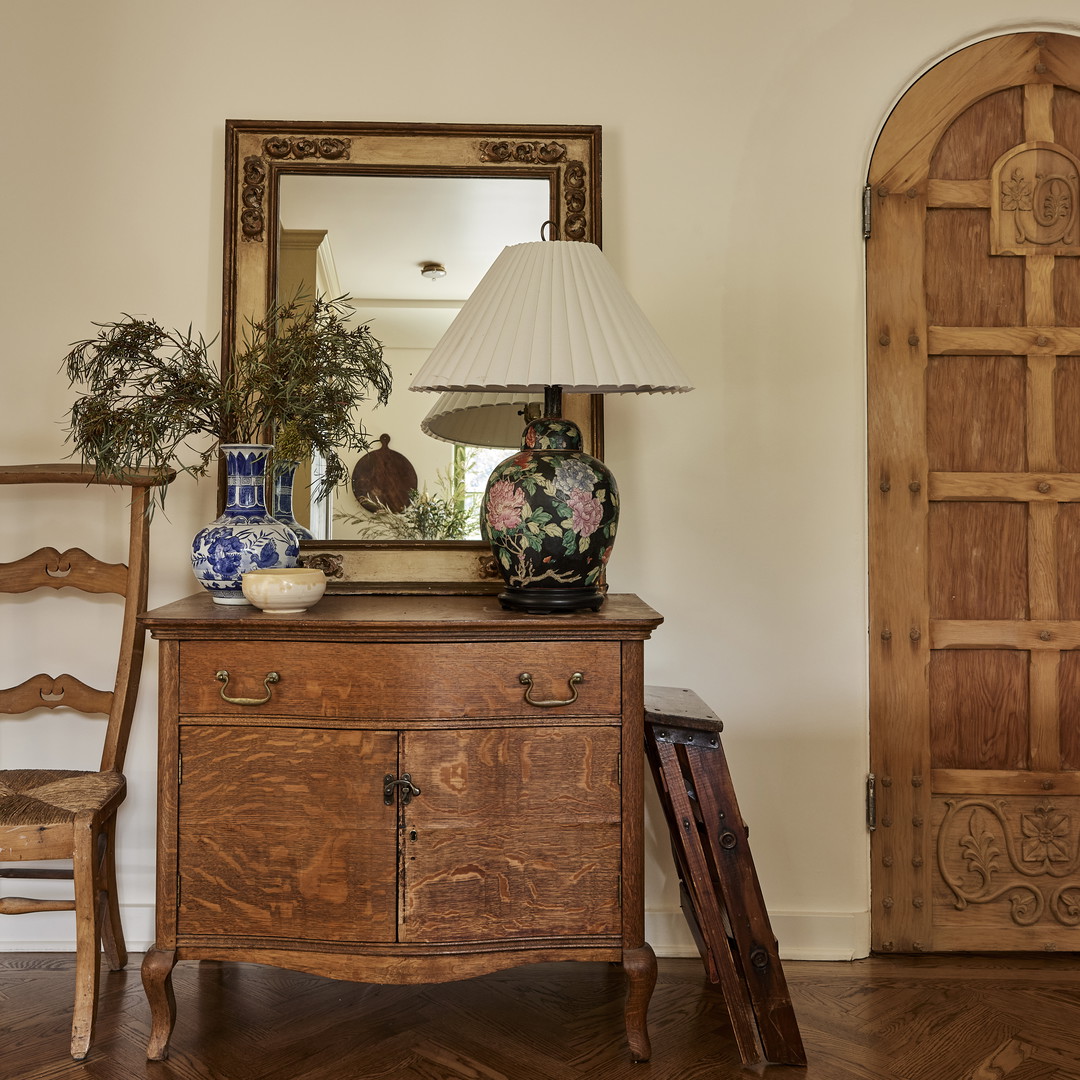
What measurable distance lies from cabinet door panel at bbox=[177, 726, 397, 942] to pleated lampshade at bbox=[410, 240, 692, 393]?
2.52 ft

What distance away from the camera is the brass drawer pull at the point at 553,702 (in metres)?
1.77

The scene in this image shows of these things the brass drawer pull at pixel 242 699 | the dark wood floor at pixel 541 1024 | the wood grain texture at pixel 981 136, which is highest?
the wood grain texture at pixel 981 136

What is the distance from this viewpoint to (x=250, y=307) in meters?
2.30

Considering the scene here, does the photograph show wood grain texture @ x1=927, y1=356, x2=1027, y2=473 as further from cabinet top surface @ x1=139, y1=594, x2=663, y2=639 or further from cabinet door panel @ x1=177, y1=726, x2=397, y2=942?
cabinet door panel @ x1=177, y1=726, x2=397, y2=942

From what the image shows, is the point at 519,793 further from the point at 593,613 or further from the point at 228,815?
the point at 228,815

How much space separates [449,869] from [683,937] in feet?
2.91

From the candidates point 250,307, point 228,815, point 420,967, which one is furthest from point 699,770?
point 250,307

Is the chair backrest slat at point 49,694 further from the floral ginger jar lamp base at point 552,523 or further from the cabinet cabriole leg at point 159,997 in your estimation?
the floral ginger jar lamp base at point 552,523

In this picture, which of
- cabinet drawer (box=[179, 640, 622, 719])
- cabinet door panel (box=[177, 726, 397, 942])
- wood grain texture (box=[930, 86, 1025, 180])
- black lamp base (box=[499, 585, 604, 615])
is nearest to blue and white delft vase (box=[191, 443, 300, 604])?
cabinet drawer (box=[179, 640, 622, 719])

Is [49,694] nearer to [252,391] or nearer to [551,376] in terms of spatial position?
[252,391]

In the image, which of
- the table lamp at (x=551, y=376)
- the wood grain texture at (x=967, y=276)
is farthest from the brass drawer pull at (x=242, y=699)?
the wood grain texture at (x=967, y=276)

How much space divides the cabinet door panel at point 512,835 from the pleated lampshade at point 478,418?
83cm

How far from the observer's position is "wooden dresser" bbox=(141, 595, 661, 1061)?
1.76 metres

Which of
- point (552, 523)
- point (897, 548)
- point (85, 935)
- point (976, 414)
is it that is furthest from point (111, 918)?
point (976, 414)
